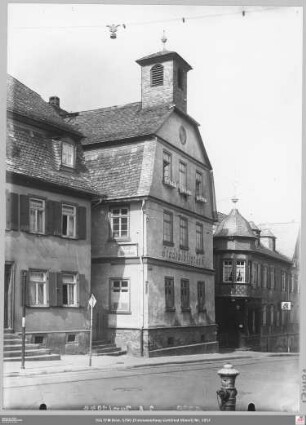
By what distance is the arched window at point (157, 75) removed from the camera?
25023 millimetres

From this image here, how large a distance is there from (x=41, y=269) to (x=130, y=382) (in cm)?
568

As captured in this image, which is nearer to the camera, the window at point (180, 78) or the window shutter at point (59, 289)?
the window shutter at point (59, 289)

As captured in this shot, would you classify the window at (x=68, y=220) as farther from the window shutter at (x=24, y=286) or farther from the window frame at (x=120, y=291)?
the window frame at (x=120, y=291)

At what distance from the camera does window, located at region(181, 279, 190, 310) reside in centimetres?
2747

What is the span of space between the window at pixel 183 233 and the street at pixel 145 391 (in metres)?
9.18

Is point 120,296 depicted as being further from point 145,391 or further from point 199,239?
point 145,391

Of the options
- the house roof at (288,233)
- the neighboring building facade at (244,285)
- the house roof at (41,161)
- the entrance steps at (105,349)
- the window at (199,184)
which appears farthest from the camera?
the window at (199,184)

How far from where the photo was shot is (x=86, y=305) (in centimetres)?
2377

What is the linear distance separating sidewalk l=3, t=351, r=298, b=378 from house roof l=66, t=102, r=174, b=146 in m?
8.36

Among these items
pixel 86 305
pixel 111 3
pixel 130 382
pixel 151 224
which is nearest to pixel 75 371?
pixel 130 382

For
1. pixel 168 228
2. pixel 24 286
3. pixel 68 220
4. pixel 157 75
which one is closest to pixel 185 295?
pixel 168 228

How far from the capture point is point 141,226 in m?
25.6

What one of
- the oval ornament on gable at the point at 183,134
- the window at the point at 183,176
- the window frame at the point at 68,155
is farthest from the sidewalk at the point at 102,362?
the oval ornament on gable at the point at 183,134

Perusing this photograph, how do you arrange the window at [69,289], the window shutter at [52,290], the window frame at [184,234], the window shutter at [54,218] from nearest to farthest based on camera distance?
the window shutter at [52,290]
the window shutter at [54,218]
the window at [69,289]
the window frame at [184,234]
